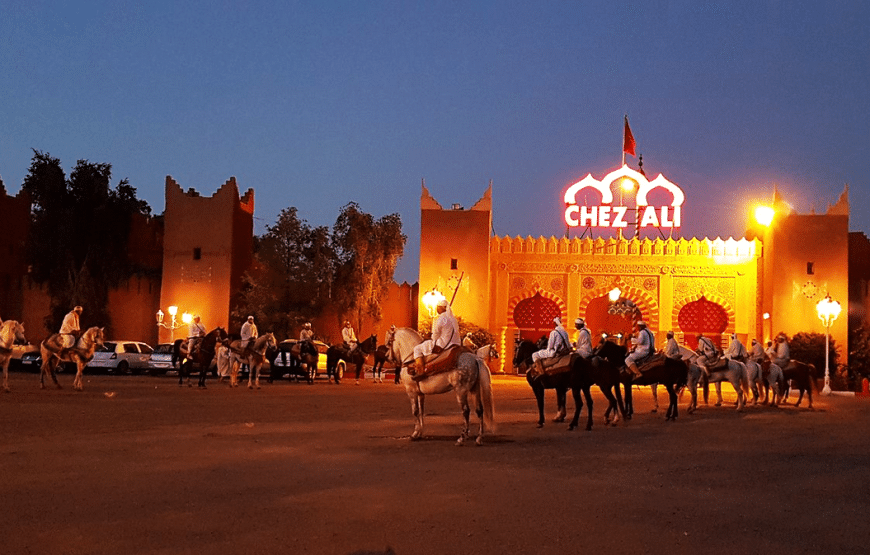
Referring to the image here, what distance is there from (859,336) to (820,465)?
27058 mm

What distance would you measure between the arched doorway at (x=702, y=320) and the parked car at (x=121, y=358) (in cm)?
2104

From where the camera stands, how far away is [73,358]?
61.9 ft

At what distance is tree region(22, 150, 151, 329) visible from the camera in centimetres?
3584

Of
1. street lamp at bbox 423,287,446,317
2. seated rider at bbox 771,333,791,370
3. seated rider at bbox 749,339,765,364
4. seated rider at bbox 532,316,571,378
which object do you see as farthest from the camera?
street lamp at bbox 423,287,446,317

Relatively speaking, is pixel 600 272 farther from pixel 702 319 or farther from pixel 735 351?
pixel 735 351

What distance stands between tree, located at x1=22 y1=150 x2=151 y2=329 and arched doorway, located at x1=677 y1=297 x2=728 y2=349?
76.2 feet

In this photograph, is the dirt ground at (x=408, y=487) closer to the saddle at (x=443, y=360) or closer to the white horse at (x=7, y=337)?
the saddle at (x=443, y=360)

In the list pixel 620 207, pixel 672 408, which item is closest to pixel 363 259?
pixel 620 207

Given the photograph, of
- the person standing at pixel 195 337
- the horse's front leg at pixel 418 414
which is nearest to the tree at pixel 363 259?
the person standing at pixel 195 337

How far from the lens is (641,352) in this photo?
→ 1623 centimetres

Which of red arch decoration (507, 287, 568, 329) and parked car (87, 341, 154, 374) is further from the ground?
red arch decoration (507, 287, 568, 329)

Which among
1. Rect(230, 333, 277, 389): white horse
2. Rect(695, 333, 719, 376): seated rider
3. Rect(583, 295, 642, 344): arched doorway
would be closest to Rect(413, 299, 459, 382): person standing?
Rect(695, 333, 719, 376): seated rider

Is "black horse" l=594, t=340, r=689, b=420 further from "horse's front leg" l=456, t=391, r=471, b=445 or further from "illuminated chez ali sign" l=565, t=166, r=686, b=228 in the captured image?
"illuminated chez ali sign" l=565, t=166, r=686, b=228

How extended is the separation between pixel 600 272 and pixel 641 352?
71.9 feet
